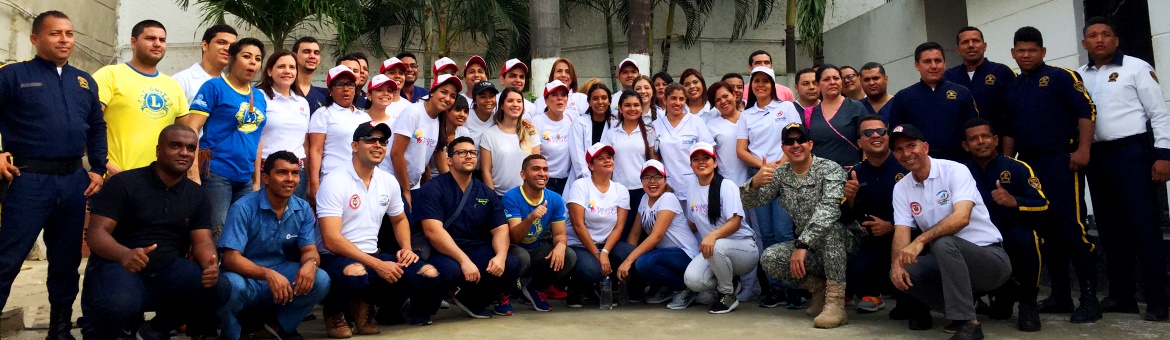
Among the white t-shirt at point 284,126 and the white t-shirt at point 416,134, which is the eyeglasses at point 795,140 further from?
the white t-shirt at point 284,126

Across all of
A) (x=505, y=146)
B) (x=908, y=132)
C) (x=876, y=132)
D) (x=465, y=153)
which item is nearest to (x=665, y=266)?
(x=505, y=146)

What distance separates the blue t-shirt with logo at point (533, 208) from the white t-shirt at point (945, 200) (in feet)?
7.65

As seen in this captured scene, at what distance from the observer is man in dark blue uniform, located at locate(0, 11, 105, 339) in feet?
15.7

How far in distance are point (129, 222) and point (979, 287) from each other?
4476 millimetres

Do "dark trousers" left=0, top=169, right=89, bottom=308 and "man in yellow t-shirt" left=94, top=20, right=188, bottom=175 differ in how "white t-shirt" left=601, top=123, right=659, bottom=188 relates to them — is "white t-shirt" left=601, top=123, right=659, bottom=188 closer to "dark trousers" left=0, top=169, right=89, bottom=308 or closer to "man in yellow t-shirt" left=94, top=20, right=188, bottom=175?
"man in yellow t-shirt" left=94, top=20, right=188, bottom=175

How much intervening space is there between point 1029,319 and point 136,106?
5.07 m

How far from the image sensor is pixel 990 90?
6.34 meters

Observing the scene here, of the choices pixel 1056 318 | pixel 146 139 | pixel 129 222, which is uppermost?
pixel 146 139

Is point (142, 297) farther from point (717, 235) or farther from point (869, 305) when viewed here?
point (869, 305)

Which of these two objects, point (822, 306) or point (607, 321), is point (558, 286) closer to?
point (607, 321)

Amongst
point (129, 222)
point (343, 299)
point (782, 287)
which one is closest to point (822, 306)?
point (782, 287)

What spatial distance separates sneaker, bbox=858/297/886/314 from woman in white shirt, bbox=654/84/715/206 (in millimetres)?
1503

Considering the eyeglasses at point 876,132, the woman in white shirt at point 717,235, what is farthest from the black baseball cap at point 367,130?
the eyeglasses at point 876,132

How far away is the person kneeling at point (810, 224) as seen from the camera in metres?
5.80
